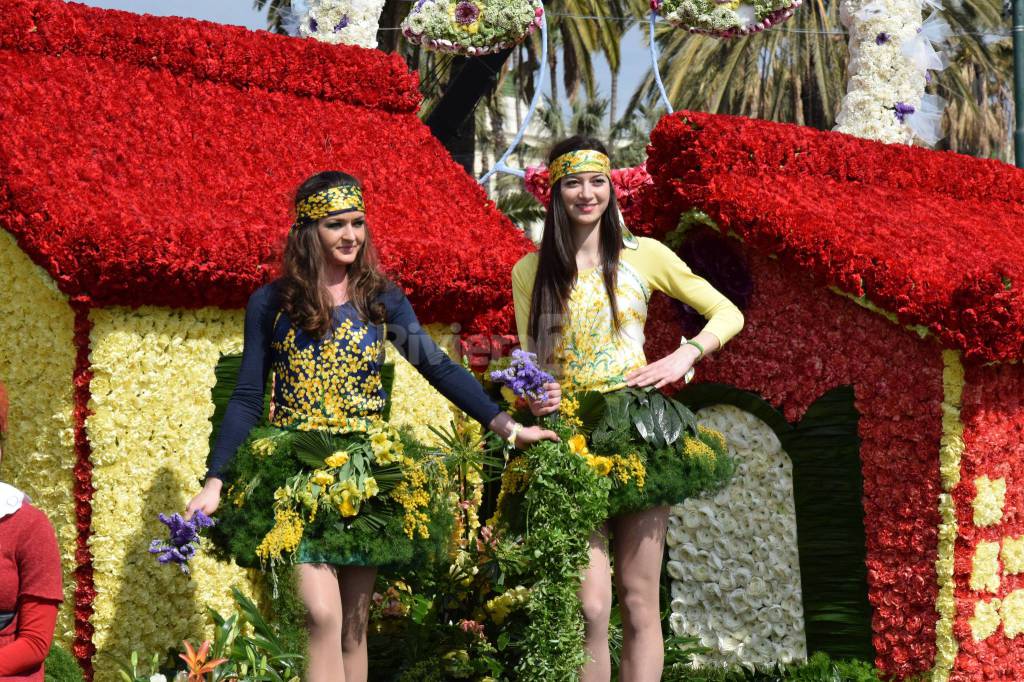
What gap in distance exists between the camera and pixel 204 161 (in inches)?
242

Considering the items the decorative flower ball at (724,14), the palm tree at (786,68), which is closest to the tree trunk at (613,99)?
the palm tree at (786,68)

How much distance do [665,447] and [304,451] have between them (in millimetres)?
1241

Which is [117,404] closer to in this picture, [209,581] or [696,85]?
[209,581]

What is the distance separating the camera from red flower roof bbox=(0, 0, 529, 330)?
5246 millimetres

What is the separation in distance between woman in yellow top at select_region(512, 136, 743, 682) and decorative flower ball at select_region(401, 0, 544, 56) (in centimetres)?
375

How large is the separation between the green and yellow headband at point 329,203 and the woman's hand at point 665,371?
1.11 metres

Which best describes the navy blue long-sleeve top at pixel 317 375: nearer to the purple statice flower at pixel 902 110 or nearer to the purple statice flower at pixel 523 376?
the purple statice flower at pixel 523 376

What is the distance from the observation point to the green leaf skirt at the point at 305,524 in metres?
4.05

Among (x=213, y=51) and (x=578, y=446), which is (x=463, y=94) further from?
(x=578, y=446)

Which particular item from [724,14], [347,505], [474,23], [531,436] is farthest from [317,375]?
[724,14]

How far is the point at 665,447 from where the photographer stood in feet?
14.6

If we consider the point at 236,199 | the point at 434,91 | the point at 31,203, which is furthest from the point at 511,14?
the point at 434,91

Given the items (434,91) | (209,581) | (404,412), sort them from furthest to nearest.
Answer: (434,91) < (404,412) < (209,581)

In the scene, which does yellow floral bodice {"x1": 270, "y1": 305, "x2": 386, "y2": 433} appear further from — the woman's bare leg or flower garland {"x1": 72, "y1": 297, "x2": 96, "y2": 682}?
flower garland {"x1": 72, "y1": 297, "x2": 96, "y2": 682}
